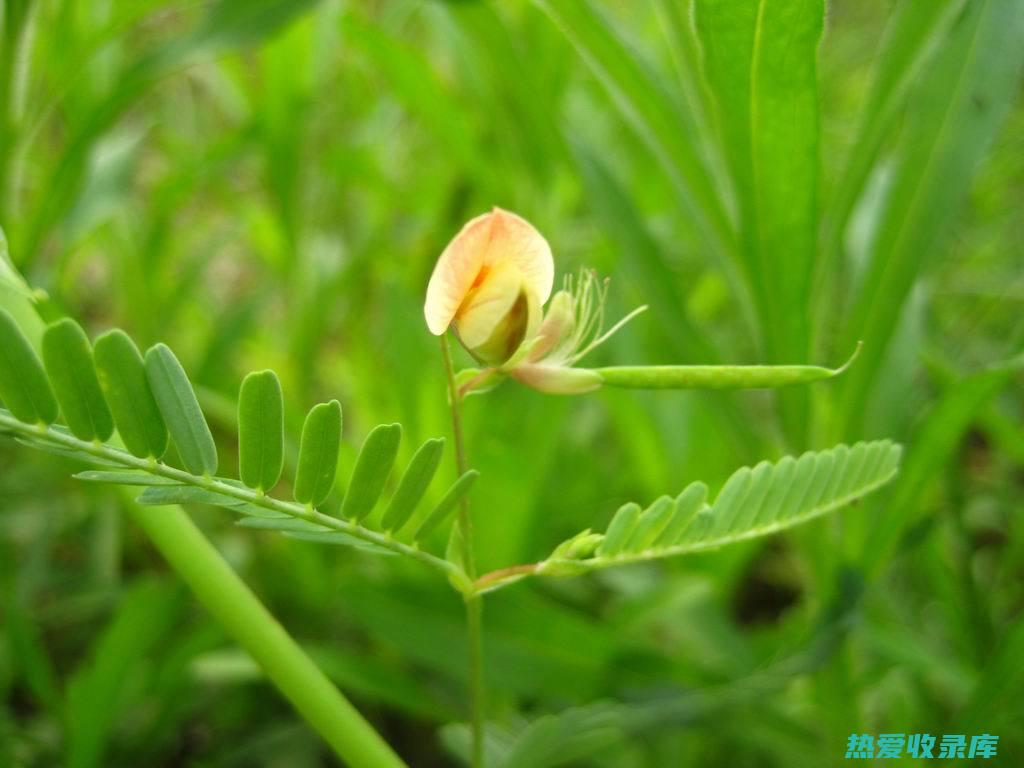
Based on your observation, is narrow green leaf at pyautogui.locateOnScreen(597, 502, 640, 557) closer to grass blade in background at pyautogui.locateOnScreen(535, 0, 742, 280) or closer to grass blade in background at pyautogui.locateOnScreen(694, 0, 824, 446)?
grass blade in background at pyautogui.locateOnScreen(694, 0, 824, 446)

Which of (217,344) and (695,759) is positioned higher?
(217,344)

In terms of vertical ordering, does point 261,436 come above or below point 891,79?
below

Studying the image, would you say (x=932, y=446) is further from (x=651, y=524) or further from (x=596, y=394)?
(x=596, y=394)

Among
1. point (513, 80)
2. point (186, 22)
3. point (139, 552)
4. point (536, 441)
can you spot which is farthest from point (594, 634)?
point (186, 22)

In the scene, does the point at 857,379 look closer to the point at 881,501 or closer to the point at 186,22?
the point at 881,501

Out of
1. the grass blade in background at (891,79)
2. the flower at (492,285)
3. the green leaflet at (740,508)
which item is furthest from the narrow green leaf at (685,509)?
the grass blade in background at (891,79)

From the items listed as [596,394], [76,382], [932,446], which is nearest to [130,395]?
[76,382]

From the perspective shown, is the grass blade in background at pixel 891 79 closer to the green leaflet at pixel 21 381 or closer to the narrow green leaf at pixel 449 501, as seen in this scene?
the narrow green leaf at pixel 449 501
